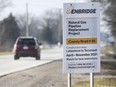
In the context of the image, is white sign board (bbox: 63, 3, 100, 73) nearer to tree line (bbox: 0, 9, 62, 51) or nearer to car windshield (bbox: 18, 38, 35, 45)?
car windshield (bbox: 18, 38, 35, 45)

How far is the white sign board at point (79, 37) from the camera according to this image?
495 inches

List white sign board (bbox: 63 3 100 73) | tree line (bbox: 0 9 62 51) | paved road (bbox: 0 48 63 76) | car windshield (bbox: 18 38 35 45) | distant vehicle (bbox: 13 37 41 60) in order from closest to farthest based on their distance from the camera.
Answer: white sign board (bbox: 63 3 100 73), paved road (bbox: 0 48 63 76), distant vehicle (bbox: 13 37 41 60), car windshield (bbox: 18 38 35 45), tree line (bbox: 0 9 62 51)

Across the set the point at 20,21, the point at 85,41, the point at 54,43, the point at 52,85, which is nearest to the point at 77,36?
the point at 85,41

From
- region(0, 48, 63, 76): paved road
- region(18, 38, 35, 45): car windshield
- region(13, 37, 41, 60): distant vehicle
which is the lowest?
region(0, 48, 63, 76): paved road

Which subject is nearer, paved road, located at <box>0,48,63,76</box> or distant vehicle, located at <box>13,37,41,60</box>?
paved road, located at <box>0,48,63,76</box>

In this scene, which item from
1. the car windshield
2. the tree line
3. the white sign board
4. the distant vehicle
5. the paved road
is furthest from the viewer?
the tree line

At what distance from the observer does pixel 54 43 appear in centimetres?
13850

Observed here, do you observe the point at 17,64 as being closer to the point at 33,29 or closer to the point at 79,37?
the point at 79,37

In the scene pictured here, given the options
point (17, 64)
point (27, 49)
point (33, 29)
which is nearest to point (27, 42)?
point (27, 49)

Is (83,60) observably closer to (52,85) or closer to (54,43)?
(52,85)

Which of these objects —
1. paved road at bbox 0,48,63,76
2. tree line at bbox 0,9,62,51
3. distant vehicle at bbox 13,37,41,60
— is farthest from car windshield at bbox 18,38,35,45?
tree line at bbox 0,9,62,51

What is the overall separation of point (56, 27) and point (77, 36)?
150 metres

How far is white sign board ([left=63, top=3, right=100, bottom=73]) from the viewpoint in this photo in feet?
41.3

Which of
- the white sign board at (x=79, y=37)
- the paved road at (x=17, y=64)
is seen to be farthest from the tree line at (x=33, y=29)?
the white sign board at (x=79, y=37)
